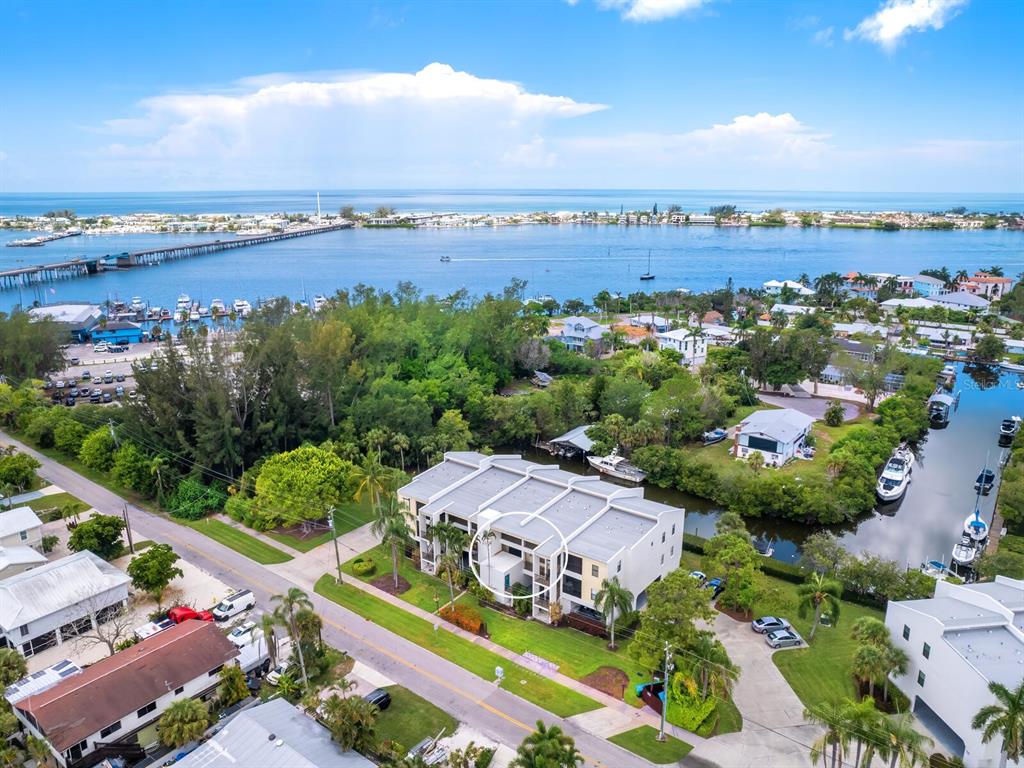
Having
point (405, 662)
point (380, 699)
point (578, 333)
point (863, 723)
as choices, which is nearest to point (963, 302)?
point (578, 333)

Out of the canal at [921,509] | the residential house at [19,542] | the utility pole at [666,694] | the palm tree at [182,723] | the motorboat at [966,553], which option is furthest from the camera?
the canal at [921,509]

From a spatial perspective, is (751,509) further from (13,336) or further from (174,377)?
(13,336)

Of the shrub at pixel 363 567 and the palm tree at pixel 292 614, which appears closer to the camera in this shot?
the palm tree at pixel 292 614

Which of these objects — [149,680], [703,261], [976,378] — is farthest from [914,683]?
[703,261]

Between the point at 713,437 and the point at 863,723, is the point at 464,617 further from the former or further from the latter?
the point at 713,437

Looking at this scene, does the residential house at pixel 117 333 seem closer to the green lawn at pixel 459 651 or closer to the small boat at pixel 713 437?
the green lawn at pixel 459 651

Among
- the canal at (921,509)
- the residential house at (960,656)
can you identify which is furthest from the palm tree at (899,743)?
the canal at (921,509)
